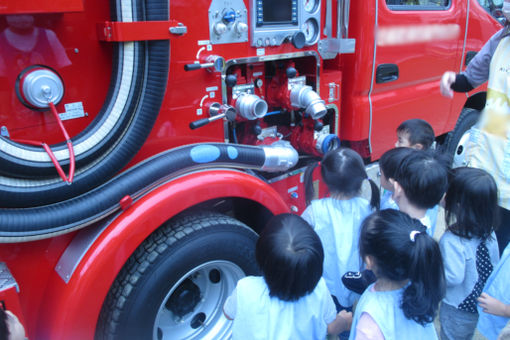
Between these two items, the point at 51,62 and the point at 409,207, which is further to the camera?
the point at 409,207

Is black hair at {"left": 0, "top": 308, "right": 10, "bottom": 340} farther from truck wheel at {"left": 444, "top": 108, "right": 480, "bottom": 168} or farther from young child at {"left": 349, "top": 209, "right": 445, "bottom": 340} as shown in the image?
truck wheel at {"left": 444, "top": 108, "right": 480, "bottom": 168}

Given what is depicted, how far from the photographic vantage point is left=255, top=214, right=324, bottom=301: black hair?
132 cm

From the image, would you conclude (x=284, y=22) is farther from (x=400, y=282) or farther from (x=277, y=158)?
(x=400, y=282)

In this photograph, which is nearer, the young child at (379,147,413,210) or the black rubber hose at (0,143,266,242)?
the black rubber hose at (0,143,266,242)

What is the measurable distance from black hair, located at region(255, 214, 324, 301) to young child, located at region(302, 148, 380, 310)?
1.59 feet

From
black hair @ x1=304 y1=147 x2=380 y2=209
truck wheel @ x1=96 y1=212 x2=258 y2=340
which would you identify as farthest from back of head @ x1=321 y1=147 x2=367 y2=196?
truck wheel @ x1=96 y1=212 x2=258 y2=340

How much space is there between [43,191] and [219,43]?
1069 mm

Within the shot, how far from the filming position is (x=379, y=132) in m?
2.99

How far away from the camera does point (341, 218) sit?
189 centimetres

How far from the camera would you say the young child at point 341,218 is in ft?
6.15

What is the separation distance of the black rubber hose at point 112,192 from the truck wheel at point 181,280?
0.90 ft

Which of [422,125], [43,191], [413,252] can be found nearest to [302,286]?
[413,252]

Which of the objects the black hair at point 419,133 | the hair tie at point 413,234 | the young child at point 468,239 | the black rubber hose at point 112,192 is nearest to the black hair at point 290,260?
the hair tie at point 413,234

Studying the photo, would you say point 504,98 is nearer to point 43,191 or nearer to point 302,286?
point 302,286
